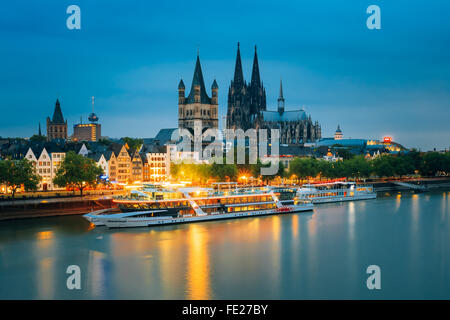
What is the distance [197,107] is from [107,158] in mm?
31367

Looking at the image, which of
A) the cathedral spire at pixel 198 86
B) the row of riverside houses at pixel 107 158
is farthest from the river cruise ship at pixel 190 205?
the cathedral spire at pixel 198 86

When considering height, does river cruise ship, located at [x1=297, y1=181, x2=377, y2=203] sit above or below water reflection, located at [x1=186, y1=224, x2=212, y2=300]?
above

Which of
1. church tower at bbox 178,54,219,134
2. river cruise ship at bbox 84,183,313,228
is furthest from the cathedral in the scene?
river cruise ship at bbox 84,183,313,228

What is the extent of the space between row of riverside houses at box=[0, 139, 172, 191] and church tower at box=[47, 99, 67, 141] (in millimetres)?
34469

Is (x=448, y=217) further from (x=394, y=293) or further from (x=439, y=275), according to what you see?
(x=394, y=293)

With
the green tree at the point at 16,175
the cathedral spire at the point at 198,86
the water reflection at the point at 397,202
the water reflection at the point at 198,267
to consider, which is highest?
the cathedral spire at the point at 198,86

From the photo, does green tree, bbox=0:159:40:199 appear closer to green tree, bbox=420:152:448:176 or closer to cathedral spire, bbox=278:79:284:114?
green tree, bbox=420:152:448:176

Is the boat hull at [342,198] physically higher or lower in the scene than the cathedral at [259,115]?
lower

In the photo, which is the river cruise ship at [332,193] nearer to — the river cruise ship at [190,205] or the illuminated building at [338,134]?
the river cruise ship at [190,205]

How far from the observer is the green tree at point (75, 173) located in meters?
49.8

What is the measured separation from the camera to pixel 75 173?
49.9m

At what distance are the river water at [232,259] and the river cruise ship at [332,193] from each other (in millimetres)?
12309

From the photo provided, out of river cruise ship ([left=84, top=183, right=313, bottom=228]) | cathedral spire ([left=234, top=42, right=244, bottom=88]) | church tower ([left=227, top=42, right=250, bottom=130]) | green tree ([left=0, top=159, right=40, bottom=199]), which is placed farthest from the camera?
cathedral spire ([left=234, top=42, right=244, bottom=88])

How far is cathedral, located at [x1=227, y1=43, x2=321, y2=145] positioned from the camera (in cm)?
10919
